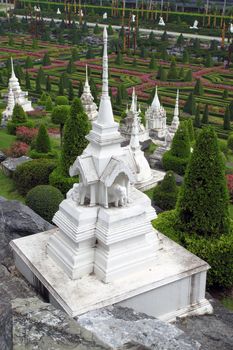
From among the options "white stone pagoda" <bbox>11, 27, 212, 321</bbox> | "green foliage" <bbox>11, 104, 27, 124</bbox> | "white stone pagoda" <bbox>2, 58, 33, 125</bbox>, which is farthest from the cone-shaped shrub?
"white stone pagoda" <bbox>11, 27, 212, 321</bbox>

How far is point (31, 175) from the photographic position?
19.5m

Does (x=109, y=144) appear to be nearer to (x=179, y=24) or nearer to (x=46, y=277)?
(x=46, y=277)

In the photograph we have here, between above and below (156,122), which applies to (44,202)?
below

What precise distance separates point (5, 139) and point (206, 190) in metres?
17.7

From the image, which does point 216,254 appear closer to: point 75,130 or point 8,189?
point 75,130

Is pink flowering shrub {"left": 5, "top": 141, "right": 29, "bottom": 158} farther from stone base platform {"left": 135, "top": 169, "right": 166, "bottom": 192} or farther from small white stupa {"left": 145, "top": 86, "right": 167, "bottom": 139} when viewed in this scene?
small white stupa {"left": 145, "top": 86, "right": 167, "bottom": 139}

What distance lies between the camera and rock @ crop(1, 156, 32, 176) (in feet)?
70.2

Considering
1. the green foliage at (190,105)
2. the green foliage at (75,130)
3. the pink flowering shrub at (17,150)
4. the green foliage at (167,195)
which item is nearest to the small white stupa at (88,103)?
the green foliage at (190,105)

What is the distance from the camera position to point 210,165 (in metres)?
12.4

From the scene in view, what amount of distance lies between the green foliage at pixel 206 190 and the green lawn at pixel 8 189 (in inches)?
342

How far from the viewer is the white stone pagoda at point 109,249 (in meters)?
9.95

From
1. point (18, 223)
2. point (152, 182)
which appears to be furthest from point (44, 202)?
point (152, 182)

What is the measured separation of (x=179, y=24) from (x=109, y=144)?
3004 inches

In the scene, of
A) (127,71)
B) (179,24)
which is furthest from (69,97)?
(179,24)
